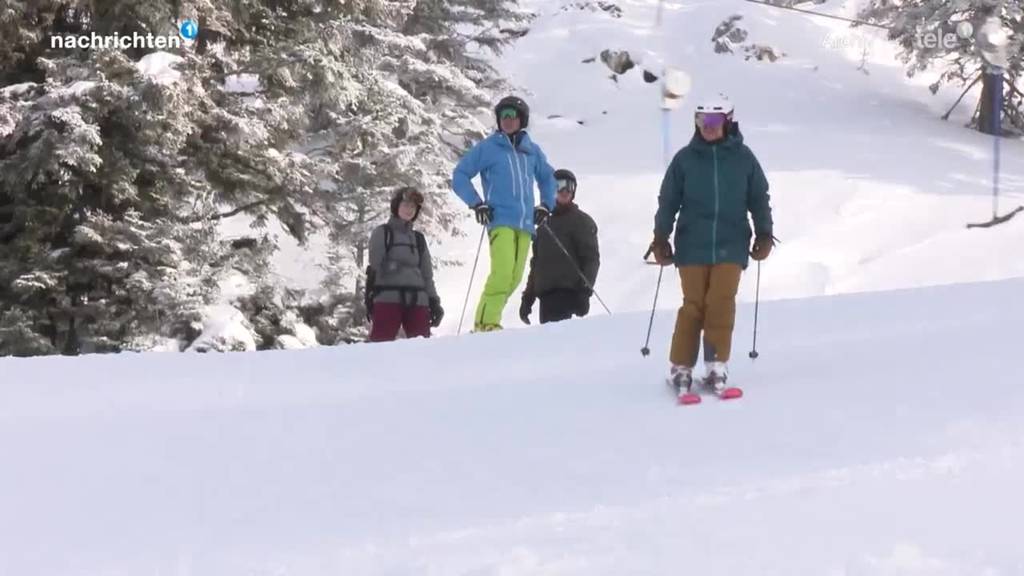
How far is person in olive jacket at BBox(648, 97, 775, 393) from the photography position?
19.4ft

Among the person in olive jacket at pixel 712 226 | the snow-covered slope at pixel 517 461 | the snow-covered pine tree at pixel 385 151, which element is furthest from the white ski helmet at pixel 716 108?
the snow-covered pine tree at pixel 385 151

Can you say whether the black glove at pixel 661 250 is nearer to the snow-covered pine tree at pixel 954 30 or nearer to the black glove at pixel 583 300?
the black glove at pixel 583 300

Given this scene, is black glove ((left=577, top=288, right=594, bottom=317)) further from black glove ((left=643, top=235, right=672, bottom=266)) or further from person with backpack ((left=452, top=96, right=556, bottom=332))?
black glove ((left=643, top=235, right=672, bottom=266))

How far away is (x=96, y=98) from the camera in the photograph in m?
10.5

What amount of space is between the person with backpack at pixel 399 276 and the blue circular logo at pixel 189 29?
384 centimetres

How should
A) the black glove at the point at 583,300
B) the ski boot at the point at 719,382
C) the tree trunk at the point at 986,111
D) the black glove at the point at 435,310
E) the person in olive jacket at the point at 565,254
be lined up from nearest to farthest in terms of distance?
1. the ski boot at the point at 719,382
2. the black glove at the point at 435,310
3. the person in olive jacket at the point at 565,254
4. the black glove at the point at 583,300
5. the tree trunk at the point at 986,111

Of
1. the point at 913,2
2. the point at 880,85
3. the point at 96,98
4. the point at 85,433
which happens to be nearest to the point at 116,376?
the point at 85,433

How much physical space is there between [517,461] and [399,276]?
4061 mm

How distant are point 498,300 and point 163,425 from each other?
11.2ft

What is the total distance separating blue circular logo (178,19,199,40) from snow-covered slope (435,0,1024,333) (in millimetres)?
7431

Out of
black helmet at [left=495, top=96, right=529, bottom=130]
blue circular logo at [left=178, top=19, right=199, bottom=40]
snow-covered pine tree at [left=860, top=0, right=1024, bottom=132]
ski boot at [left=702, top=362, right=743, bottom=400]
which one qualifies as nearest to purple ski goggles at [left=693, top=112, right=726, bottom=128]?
ski boot at [left=702, top=362, right=743, bottom=400]

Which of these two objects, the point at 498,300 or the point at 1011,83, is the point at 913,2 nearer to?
the point at 1011,83

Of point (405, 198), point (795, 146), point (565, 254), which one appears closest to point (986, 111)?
point (795, 146)

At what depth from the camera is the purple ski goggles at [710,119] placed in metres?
5.85
